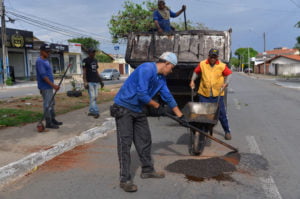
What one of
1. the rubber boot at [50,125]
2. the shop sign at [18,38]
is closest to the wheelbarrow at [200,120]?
the rubber boot at [50,125]

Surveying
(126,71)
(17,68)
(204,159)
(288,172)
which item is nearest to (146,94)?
(204,159)

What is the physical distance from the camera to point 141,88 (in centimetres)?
350

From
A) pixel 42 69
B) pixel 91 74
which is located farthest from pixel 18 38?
pixel 42 69

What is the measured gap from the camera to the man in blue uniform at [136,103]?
3.54 m

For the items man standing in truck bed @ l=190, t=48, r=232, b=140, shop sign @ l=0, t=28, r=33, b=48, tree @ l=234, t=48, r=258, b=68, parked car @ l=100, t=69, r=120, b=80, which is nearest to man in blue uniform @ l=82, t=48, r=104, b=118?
man standing in truck bed @ l=190, t=48, r=232, b=140

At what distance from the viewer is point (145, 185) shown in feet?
12.5

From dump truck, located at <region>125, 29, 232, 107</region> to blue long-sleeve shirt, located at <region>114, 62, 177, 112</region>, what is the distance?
3476 mm

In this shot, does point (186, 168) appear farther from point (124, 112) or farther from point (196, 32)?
point (196, 32)

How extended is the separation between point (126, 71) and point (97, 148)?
55.6 m

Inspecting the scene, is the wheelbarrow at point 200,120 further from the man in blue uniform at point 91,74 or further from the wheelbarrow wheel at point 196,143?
the man in blue uniform at point 91,74

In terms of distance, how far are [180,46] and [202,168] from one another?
3999 mm

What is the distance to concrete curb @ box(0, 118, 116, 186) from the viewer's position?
4023 mm

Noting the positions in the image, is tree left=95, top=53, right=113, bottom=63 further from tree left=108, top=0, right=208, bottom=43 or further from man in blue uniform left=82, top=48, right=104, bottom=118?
man in blue uniform left=82, top=48, right=104, bottom=118

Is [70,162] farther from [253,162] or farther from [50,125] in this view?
[253,162]
